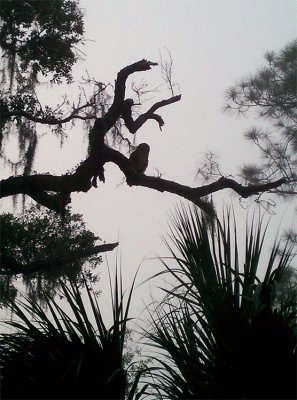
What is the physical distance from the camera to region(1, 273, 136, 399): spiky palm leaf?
2.53 m

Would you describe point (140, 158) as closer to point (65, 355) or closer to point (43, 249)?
point (43, 249)

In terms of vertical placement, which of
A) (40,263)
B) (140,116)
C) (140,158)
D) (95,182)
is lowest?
(40,263)

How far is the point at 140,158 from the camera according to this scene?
5.38 m

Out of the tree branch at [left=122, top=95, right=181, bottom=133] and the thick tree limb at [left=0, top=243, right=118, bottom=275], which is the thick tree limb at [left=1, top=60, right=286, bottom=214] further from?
the thick tree limb at [left=0, top=243, right=118, bottom=275]

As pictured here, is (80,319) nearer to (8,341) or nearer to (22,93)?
(8,341)

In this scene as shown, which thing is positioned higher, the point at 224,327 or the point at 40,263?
the point at 40,263

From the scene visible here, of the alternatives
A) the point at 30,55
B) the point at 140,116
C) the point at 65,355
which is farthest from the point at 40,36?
the point at 65,355

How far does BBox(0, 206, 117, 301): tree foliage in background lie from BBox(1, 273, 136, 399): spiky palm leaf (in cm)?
190

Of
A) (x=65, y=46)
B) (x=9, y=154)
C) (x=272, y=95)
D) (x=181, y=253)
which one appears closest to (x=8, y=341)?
(x=181, y=253)

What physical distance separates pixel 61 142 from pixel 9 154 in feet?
1.58

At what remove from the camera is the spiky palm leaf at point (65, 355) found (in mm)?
2527

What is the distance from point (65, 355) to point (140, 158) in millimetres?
2922

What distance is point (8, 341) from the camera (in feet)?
8.86

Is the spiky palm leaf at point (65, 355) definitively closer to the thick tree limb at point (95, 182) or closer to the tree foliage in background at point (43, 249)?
the tree foliage in background at point (43, 249)
